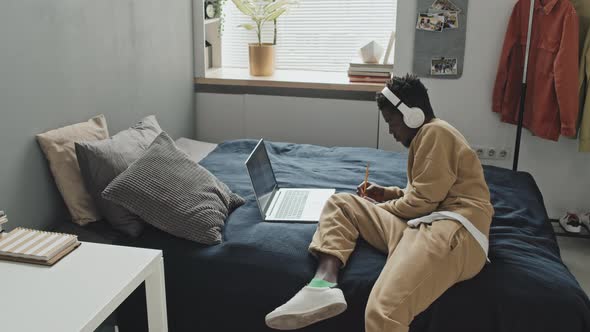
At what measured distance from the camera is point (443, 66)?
131 inches

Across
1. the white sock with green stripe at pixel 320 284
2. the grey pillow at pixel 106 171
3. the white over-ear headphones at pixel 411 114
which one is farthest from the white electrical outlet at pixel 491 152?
the grey pillow at pixel 106 171

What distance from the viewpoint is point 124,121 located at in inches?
109

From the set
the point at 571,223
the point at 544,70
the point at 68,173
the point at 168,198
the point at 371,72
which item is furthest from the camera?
the point at 371,72

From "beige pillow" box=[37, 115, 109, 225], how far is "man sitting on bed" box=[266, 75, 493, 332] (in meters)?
0.85

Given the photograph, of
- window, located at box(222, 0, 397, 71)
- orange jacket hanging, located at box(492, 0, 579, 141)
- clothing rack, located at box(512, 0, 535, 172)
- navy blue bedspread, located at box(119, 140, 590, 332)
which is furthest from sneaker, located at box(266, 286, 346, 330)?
window, located at box(222, 0, 397, 71)

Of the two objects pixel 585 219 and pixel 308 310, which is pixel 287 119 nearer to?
pixel 585 219

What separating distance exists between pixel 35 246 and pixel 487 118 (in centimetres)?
258

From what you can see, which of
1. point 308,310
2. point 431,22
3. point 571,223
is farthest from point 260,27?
point 308,310

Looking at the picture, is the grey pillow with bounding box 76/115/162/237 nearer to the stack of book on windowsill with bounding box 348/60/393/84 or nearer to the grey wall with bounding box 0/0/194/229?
the grey wall with bounding box 0/0/194/229

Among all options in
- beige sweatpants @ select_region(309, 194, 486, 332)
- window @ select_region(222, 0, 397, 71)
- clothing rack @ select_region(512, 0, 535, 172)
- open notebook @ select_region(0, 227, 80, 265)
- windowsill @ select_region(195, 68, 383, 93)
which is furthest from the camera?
window @ select_region(222, 0, 397, 71)

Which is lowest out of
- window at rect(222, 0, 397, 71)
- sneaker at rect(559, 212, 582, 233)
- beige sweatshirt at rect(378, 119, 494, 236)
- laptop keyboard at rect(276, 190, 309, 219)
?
sneaker at rect(559, 212, 582, 233)

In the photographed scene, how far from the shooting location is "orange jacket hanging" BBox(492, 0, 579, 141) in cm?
299

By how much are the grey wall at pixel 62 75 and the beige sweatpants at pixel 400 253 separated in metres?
1.04

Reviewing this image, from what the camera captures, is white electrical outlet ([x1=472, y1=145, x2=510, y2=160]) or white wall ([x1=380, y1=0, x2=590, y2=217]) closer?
white wall ([x1=380, y1=0, x2=590, y2=217])
